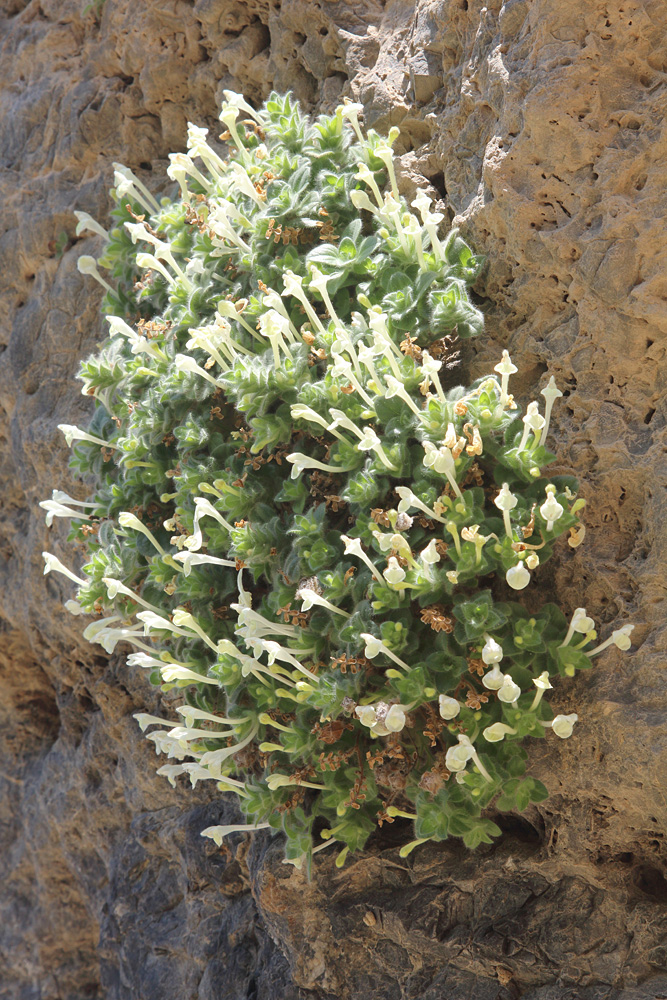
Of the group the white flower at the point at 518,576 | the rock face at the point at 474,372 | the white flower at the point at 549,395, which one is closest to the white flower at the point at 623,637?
the rock face at the point at 474,372

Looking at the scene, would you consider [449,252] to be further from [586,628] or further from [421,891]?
[421,891]

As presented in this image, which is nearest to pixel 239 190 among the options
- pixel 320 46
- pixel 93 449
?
pixel 320 46

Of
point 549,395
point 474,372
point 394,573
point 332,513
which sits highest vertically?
point 474,372

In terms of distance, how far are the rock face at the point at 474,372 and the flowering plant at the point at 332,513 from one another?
169 millimetres

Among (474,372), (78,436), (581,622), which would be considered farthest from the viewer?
(78,436)

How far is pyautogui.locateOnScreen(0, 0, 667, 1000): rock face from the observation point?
2506mm

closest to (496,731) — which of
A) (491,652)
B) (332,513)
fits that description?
(491,652)

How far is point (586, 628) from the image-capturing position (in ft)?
7.84

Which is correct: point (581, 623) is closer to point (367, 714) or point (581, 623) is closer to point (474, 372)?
point (367, 714)

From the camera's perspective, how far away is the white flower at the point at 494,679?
90.8 inches

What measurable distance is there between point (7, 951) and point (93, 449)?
11.7 ft

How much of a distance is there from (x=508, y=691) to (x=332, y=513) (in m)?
0.90

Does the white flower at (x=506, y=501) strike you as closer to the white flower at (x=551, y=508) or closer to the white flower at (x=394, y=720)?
the white flower at (x=551, y=508)

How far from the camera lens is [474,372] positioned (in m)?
2.85
